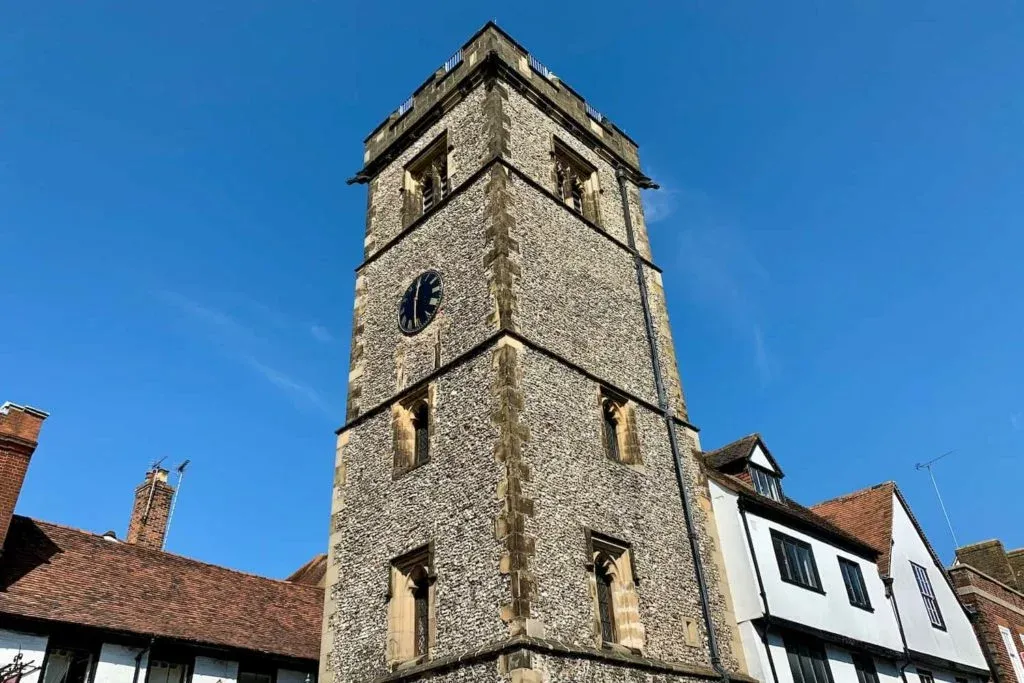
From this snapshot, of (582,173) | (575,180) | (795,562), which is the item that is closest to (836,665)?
(795,562)

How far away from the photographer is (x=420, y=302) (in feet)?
53.6

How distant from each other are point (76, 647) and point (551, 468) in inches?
327

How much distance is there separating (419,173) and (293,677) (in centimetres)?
1171

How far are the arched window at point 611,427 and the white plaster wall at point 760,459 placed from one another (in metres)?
5.10

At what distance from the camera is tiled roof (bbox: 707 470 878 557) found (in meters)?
16.2

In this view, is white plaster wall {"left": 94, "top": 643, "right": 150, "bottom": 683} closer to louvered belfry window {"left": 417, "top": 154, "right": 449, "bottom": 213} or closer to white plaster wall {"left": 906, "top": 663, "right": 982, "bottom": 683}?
louvered belfry window {"left": 417, "top": 154, "right": 449, "bottom": 213}

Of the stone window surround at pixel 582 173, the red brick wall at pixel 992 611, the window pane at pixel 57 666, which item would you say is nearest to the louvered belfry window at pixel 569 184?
the stone window surround at pixel 582 173

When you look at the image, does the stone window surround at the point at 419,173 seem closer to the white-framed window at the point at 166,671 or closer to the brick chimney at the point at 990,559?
the white-framed window at the point at 166,671

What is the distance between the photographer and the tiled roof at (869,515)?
19969mm

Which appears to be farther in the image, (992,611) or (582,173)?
(992,611)

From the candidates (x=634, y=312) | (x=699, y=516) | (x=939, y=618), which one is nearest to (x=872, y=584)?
(x=939, y=618)

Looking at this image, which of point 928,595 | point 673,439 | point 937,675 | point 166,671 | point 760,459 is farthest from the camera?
point 928,595

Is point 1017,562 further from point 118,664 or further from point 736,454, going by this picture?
point 118,664

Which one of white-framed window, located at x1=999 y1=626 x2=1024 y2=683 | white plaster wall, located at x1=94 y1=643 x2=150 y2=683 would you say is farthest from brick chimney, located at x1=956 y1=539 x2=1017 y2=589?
white plaster wall, located at x1=94 y1=643 x2=150 y2=683
